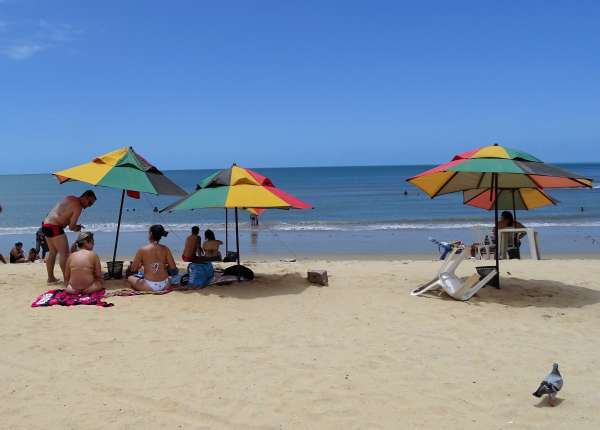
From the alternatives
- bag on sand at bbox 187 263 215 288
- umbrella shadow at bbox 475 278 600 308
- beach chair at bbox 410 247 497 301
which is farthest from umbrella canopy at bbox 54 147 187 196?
umbrella shadow at bbox 475 278 600 308

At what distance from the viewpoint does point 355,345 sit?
4.95 meters

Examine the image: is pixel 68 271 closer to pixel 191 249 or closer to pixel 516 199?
pixel 191 249

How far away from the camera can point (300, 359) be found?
14.9 ft

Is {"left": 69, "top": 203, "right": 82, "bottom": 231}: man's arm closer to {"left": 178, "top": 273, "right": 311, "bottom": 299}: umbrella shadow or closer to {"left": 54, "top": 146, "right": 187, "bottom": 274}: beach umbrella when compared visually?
{"left": 54, "top": 146, "right": 187, "bottom": 274}: beach umbrella

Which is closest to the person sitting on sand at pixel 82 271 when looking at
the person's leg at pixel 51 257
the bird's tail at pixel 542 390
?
the person's leg at pixel 51 257

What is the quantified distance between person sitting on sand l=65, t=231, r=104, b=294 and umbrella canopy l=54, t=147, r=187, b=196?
841 millimetres

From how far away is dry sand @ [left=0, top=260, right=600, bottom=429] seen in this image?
11.5 feet

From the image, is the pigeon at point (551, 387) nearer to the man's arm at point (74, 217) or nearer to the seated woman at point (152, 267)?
the seated woman at point (152, 267)

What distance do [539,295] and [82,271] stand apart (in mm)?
5900

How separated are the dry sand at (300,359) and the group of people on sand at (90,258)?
0.41 meters

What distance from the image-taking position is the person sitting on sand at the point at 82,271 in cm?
650

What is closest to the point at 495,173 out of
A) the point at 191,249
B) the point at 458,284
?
the point at 458,284

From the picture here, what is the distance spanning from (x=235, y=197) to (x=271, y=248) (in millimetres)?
10477

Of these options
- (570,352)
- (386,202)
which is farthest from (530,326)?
(386,202)
